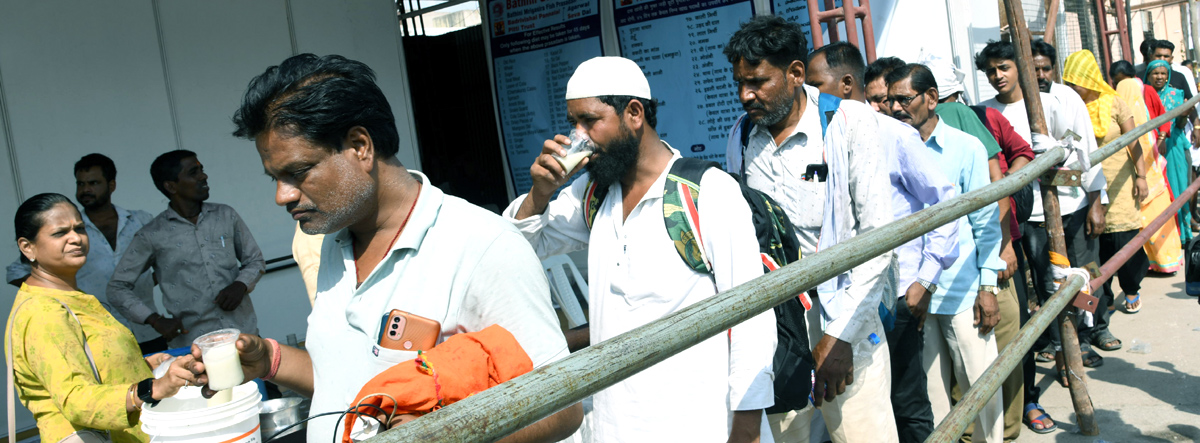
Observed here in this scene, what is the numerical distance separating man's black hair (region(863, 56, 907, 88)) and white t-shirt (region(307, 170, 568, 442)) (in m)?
2.88

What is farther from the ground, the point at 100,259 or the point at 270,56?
the point at 270,56

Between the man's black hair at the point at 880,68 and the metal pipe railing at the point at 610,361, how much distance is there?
2.52 m

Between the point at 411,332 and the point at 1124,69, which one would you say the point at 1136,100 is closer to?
the point at 1124,69

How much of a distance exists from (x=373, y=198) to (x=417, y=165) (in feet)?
14.9

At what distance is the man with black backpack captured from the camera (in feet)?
8.18

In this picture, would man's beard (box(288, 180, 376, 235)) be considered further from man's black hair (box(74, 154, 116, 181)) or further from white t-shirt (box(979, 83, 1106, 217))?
white t-shirt (box(979, 83, 1106, 217))

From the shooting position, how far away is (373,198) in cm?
159

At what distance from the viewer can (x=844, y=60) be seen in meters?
3.46

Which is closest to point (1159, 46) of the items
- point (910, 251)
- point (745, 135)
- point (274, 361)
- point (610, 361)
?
point (910, 251)

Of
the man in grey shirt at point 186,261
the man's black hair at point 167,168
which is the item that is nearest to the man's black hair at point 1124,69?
the man in grey shirt at point 186,261

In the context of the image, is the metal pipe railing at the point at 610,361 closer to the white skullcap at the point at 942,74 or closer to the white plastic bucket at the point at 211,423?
the white plastic bucket at the point at 211,423

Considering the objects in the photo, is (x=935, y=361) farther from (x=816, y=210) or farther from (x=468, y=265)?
(x=468, y=265)

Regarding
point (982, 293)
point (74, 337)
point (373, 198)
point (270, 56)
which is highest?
point (270, 56)

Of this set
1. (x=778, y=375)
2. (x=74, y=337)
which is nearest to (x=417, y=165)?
(x=74, y=337)
